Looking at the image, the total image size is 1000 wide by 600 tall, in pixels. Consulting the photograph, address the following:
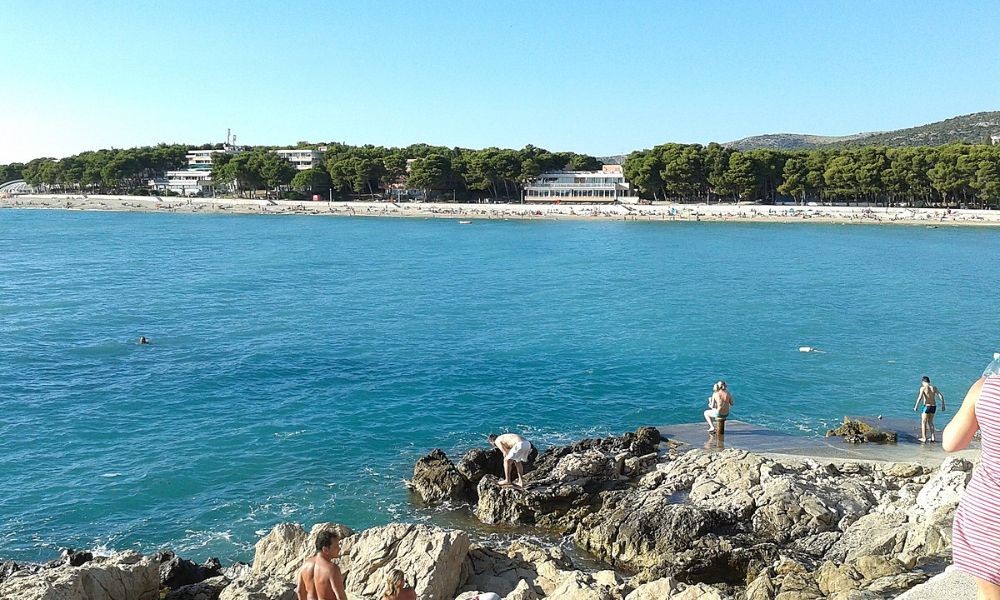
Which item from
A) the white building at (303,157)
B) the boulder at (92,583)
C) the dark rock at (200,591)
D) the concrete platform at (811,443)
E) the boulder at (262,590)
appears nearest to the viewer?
the boulder at (92,583)

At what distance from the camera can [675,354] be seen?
1261 inches

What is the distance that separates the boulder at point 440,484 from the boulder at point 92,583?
21.0ft

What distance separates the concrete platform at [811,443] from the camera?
18625 millimetres

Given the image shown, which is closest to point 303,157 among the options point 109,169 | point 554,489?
point 109,169

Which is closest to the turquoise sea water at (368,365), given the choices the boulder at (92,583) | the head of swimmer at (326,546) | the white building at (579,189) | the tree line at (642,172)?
the boulder at (92,583)

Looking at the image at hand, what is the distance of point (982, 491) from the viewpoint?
4789 millimetres

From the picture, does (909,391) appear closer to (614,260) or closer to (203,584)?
(203,584)

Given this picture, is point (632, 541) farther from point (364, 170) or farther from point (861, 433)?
point (364, 170)

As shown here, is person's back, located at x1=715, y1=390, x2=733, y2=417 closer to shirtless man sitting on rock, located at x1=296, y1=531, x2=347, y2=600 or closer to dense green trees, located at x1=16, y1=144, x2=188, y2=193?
shirtless man sitting on rock, located at x1=296, y1=531, x2=347, y2=600

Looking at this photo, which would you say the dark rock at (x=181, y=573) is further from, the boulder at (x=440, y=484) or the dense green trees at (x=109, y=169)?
the dense green trees at (x=109, y=169)

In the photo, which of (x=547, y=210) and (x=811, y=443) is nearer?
(x=811, y=443)

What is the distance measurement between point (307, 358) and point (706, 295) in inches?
1094

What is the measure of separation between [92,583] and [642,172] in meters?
118

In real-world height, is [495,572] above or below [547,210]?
below
